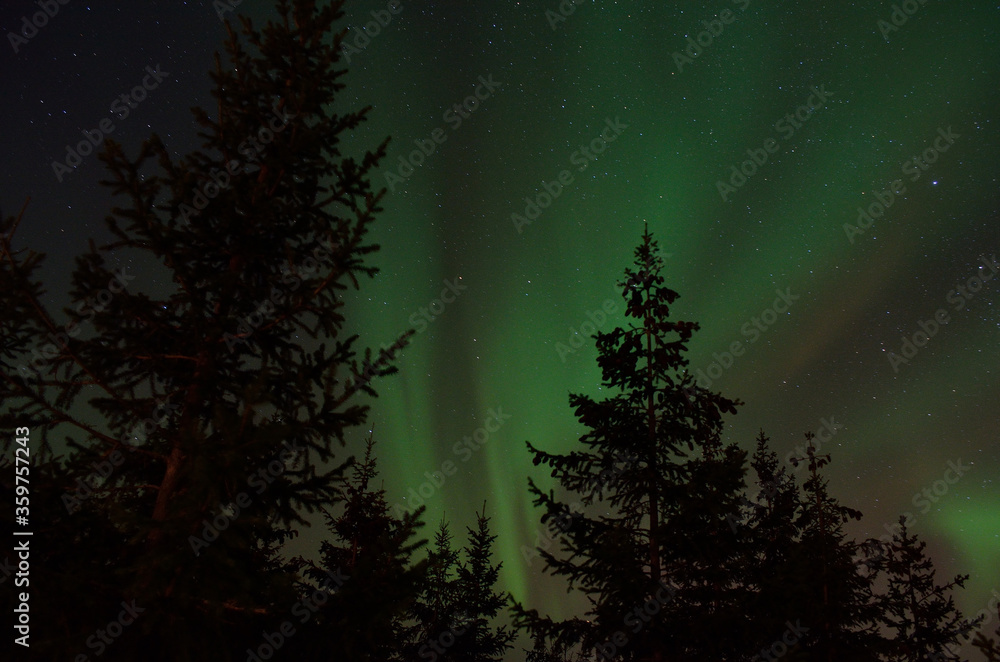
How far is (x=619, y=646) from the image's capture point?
8.69 meters

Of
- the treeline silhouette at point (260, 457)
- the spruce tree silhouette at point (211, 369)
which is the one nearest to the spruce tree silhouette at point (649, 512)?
the treeline silhouette at point (260, 457)

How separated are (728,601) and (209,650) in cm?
845

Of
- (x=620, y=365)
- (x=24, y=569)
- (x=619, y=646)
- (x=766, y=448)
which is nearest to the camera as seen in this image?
(x=24, y=569)

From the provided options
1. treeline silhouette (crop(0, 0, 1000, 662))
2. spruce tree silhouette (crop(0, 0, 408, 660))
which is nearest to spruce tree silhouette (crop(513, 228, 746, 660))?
treeline silhouette (crop(0, 0, 1000, 662))

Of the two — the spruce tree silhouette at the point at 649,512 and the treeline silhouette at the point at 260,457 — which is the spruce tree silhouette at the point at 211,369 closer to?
the treeline silhouette at the point at 260,457

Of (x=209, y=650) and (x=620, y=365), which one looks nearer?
(x=209, y=650)

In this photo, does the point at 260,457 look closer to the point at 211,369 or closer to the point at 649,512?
the point at 211,369

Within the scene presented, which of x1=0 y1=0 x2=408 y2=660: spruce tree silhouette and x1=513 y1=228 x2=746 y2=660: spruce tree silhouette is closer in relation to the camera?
x1=0 y1=0 x2=408 y2=660: spruce tree silhouette

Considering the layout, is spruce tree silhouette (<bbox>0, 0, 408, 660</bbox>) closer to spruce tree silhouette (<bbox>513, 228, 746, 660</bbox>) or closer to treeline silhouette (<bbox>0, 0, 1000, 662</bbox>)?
treeline silhouette (<bbox>0, 0, 1000, 662</bbox>)

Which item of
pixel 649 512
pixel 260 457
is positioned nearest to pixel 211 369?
pixel 260 457

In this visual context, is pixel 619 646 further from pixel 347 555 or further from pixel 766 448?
pixel 766 448

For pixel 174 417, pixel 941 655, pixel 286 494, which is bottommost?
pixel 941 655

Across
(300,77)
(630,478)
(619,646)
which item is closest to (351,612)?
(619,646)

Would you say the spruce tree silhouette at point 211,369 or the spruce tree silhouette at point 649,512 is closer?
the spruce tree silhouette at point 211,369
